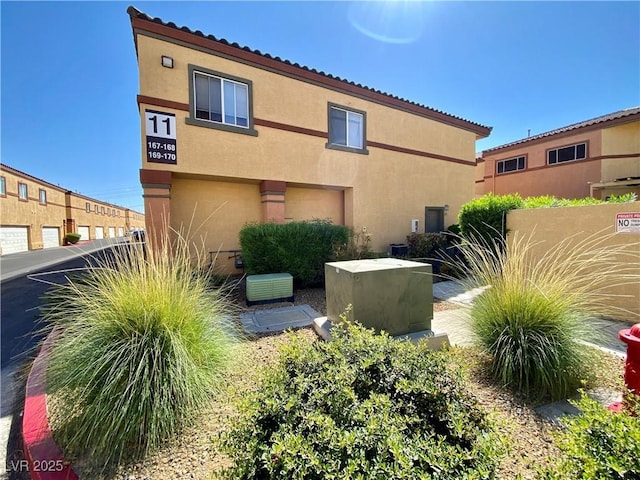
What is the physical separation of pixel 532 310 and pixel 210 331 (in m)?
3.63

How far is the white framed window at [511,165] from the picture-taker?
694 inches

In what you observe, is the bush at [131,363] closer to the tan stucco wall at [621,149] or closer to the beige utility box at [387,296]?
the beige utility box at [387,296]

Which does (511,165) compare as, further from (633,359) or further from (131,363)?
(131,363)

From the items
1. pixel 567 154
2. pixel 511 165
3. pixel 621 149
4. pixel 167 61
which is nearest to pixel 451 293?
pixel 167 61

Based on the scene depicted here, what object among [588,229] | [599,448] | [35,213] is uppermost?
[35,213]

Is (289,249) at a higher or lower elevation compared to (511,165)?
lower

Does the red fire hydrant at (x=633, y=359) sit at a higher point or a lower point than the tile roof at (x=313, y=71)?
lower

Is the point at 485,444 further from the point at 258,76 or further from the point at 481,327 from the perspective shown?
the point at 258,76

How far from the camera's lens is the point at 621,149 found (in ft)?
46.3

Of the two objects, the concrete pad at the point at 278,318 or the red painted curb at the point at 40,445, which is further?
the concrete pad at the point at 278,318

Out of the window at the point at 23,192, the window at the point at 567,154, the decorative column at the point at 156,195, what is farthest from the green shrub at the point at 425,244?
the window at the point at 23,192

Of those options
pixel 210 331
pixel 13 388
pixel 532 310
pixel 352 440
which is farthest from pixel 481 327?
pixel 13 388

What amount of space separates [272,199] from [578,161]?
17.1m

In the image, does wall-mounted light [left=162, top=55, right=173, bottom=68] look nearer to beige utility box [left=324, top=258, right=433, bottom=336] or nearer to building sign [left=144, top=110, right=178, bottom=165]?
building sign [left=144, top=110, right=178, bottom=165]
